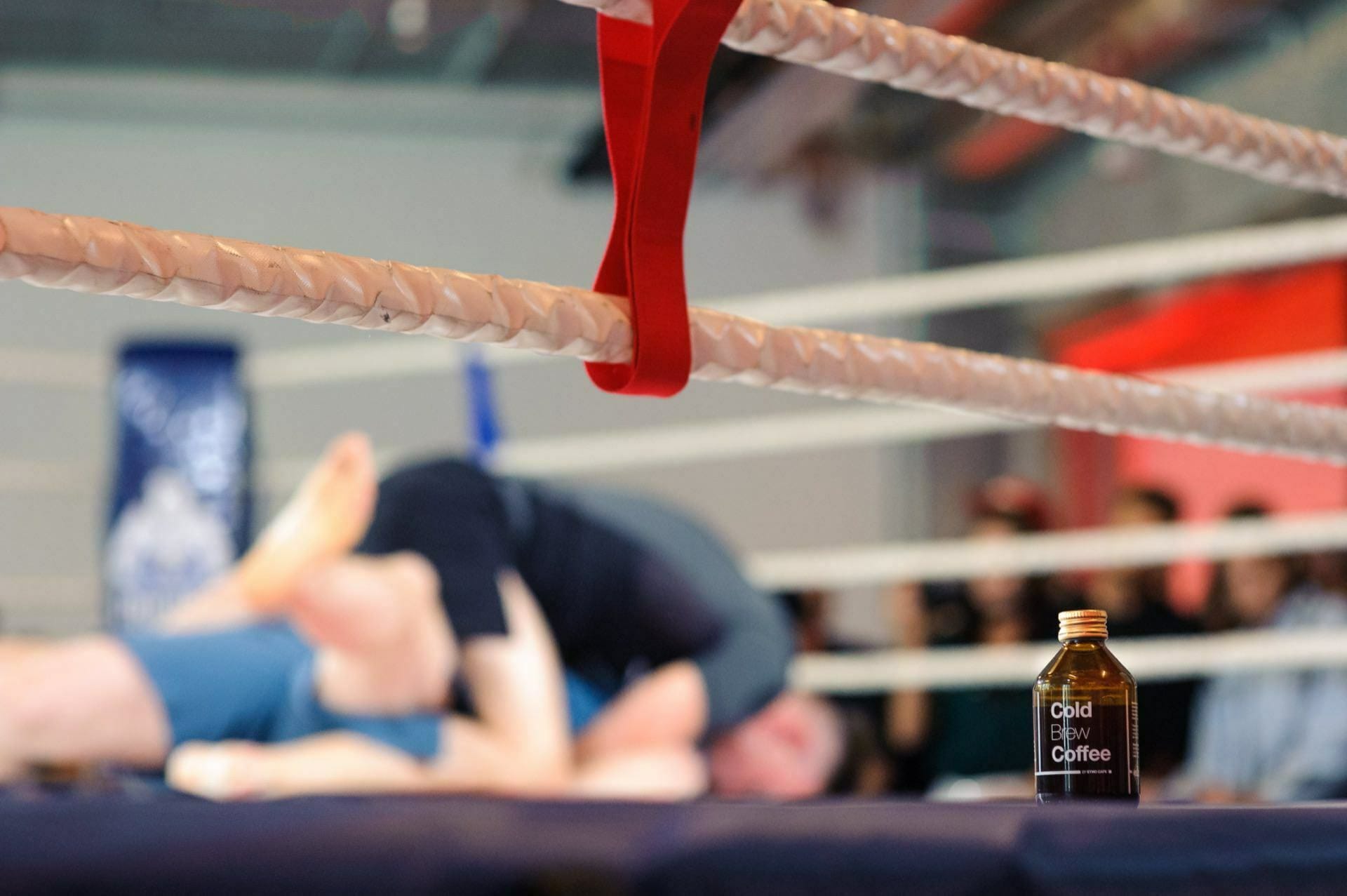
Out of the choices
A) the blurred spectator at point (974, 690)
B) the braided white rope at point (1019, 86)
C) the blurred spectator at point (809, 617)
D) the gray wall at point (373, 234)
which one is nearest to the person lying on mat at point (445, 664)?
the blurred spectator at point (974, 690)

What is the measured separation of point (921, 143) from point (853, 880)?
5.23 meters

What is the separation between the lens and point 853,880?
1.43 ft

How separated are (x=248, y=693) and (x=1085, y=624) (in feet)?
4.72

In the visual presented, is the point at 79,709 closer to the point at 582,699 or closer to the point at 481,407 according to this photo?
the point at 582,699

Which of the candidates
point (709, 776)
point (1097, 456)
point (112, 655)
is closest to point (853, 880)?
point (112, 655)

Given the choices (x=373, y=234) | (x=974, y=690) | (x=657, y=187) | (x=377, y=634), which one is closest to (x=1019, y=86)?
(x=657, y=187)

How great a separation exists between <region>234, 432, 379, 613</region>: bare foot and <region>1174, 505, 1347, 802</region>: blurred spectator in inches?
50.6

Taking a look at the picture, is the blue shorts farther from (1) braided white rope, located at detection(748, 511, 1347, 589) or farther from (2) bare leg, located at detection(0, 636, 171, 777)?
(1) braided white rope, located at detection(748, 511, 1347, 589)

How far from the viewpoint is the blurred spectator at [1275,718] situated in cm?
234

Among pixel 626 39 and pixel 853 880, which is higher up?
pixel 626 39

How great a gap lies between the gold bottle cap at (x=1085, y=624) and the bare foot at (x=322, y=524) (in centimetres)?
130

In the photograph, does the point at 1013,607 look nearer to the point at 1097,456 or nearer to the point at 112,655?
the point at 112,655

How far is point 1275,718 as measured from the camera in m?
2.49

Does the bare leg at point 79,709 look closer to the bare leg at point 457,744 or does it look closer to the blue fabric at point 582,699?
the bare leg at point 457,744
